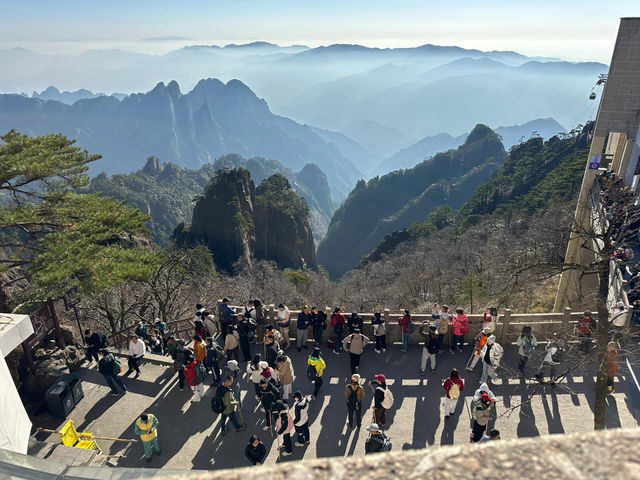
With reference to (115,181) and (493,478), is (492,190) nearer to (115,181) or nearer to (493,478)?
(493,478)

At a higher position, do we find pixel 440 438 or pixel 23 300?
pixel 23 300

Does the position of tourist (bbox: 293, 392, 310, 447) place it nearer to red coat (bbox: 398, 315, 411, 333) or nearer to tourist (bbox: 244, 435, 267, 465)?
tourist (bbox: 244, 435, 267, 465)

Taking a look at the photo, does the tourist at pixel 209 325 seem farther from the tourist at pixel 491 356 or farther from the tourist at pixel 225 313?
the tourist at pixel 491 356

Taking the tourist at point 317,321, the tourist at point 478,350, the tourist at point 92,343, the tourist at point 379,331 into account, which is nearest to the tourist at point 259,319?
the tourist at point 317,321

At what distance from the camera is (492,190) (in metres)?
62.9

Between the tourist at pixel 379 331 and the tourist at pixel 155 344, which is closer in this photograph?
the tourist at pixel 379 331

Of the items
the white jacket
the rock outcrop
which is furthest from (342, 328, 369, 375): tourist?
the rock outcrop

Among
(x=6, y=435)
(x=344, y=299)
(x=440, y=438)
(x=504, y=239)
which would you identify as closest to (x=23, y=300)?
(x=6, y=435)

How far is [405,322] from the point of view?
1083cm

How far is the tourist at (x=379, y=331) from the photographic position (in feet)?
36.0

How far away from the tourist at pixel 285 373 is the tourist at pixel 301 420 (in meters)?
1.03

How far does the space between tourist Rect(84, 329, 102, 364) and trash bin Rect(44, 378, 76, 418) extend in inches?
57.9

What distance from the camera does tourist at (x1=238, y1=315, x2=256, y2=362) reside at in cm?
1093

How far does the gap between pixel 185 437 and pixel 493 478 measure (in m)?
8.60
